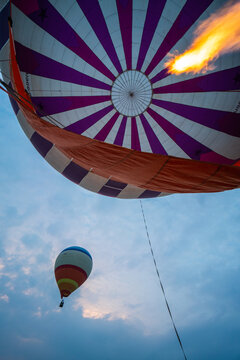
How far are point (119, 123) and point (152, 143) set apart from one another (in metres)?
0.84

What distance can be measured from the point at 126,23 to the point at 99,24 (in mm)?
466

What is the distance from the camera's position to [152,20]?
3.69 metres

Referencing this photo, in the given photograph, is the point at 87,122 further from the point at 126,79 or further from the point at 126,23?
the point at 126,23

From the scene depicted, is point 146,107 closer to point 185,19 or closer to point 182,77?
point 182,77

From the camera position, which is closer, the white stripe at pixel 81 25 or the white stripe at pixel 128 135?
the white stripe at pixel 81 25

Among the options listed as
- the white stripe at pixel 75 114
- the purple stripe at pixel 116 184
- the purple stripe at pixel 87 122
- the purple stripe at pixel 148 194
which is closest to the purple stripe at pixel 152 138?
the purple stripe at pixel 87 122

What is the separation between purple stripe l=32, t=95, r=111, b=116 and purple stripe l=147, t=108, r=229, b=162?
1.11 m

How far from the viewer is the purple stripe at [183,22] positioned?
3.60m

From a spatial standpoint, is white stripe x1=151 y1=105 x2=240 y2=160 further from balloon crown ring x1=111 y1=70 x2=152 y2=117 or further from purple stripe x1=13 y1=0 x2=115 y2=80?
purple stripe x1=13 y1=0 x2=115 y2=80

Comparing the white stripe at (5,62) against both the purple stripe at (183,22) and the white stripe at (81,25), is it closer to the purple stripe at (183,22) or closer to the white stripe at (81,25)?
the white stripe at (81,25)

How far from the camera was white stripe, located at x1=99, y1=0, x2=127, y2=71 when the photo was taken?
3.63 m

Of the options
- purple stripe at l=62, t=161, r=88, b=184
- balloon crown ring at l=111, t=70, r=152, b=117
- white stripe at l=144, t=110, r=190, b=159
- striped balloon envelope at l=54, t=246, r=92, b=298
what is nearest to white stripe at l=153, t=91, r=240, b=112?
balloon crown ring at l=111, t=70, r=152, b=117

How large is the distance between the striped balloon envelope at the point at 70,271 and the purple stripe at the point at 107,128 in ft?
16.8

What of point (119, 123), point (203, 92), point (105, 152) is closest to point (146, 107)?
point (119, 123)
